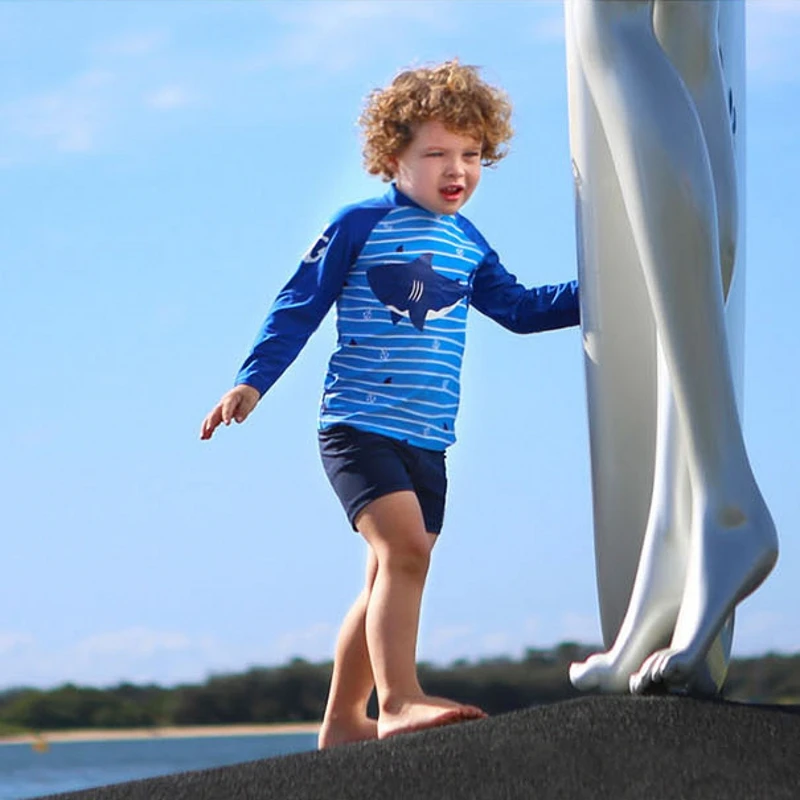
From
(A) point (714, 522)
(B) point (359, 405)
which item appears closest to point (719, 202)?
(A) point (714, 522)

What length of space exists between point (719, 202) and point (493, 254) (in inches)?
31.0

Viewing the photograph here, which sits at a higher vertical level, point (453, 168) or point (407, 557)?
point (453, 168)

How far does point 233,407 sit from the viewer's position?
3.36 metres

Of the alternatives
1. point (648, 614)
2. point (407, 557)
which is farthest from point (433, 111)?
point (648, 614)

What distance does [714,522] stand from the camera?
2861mm

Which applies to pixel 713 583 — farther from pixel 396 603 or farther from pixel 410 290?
pixel 410 290

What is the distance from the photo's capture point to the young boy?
10.9ft

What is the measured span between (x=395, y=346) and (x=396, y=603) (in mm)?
549

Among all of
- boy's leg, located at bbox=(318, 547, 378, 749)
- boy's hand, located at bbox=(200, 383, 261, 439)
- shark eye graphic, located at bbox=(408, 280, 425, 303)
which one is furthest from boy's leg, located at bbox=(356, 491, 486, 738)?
shark eye graphic, located at bbox=(408, 280, 425, 303)

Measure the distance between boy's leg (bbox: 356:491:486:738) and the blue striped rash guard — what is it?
19 centimetres

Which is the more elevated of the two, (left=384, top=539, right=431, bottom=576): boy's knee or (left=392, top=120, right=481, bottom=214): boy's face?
(left=392, top=120, right=481, bottom=214): boy's face

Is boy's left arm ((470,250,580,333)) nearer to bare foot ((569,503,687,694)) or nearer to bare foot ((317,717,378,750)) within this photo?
bare foot ((569,503,687,694))

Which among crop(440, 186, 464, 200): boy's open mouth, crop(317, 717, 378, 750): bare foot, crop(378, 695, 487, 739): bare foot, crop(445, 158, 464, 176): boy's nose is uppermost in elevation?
crop(445, 158, 464, 176): boy's nose

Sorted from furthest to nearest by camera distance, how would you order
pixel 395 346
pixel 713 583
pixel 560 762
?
1. pixel 395 346
2. pixel 713 583
3. pixel 560 762
